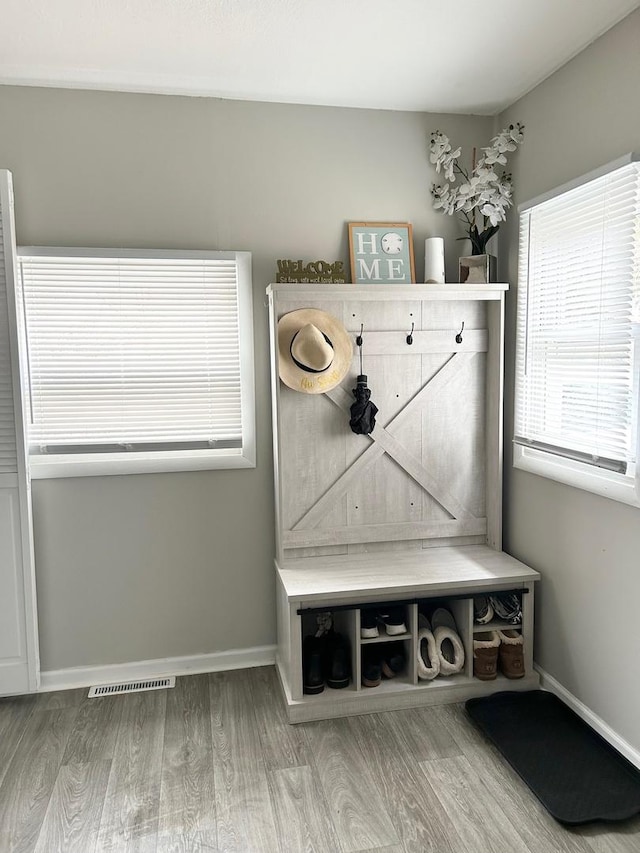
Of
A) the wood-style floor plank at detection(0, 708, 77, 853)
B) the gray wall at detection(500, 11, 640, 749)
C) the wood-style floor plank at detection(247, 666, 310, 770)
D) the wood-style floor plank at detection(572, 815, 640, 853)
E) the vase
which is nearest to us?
the wood-style floor plank at detection(572, 815, 640, 853)

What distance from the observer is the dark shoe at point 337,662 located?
271 cm

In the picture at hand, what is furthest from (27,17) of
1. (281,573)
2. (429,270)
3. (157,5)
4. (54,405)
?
(281,573)

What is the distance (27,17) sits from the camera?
220 centimetres

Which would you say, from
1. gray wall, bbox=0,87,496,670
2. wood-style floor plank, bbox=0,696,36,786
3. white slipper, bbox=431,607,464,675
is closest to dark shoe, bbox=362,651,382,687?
white slipper, bbox=431,607,464,675

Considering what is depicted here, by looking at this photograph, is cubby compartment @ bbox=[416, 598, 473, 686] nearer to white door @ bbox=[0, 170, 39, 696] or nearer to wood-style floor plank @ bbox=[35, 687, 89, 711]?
wood-style floor plank @ bbox=[35, 687, 89, 711]

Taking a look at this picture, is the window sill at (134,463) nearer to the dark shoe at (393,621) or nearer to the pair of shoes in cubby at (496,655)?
the dark shoe at (393,621)

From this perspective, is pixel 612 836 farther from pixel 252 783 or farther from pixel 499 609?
pixel 252 783

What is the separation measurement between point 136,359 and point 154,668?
147cm

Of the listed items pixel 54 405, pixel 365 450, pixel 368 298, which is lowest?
pixel 365 450

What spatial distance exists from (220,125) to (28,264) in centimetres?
107

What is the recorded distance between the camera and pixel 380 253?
305 cm

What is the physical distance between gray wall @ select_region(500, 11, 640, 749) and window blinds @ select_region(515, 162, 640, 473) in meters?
0.16

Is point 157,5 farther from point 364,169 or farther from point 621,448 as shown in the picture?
point 621,448

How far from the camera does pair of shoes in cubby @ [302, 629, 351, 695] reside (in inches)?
106
